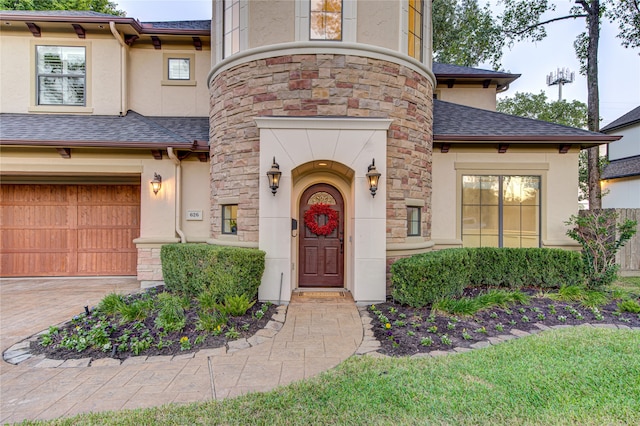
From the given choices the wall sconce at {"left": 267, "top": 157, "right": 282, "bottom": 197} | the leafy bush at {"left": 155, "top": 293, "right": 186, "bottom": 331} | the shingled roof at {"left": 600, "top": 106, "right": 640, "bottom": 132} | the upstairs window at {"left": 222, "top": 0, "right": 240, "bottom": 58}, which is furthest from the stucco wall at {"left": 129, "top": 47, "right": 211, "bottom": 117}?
the shingled roof at {"left": 600, "top": 106, "right": 640, "bottom": 132}

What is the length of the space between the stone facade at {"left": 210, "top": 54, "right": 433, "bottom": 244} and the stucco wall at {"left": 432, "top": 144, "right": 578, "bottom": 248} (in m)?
1.39

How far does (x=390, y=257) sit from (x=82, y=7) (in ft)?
53.6

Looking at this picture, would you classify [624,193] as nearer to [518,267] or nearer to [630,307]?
[518,267]

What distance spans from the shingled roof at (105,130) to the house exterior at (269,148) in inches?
2.6

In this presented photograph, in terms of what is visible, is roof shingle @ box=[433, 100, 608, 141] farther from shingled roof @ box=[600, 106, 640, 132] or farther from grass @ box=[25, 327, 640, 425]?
shingled roof @ box=[600, 106, 640, 132]

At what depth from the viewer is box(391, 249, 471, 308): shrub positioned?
4887mm

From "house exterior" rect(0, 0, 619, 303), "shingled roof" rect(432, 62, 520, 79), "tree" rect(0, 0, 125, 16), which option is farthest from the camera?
"tree" rect(0, 0, 125, 16)

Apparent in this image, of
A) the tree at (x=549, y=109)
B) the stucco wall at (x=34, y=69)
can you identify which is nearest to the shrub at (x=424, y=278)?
the stucco wall at (x=34, y=69)

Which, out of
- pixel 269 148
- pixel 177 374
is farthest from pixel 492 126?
pixel 177 374

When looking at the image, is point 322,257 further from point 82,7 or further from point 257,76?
point 82,7

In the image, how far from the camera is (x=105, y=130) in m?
7.45

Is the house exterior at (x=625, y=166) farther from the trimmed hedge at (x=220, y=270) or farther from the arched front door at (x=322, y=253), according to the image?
the trimmed hedge at (x=220, y=270)

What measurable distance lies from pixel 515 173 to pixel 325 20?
5.66 m

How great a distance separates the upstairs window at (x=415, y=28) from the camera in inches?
253
